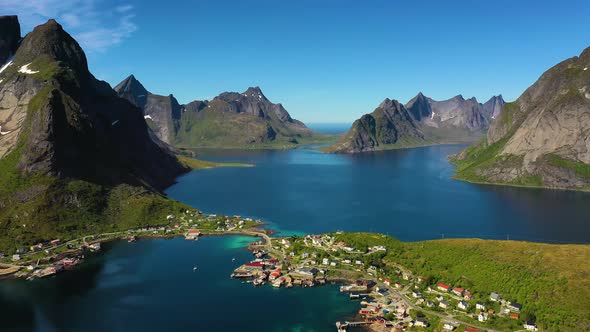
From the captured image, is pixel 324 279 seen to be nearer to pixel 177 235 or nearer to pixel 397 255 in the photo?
pixel 397 255

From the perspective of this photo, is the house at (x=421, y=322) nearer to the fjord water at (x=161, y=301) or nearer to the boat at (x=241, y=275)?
the fjord water at (x=161, y=301)

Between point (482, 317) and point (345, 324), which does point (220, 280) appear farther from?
point (482, 317)

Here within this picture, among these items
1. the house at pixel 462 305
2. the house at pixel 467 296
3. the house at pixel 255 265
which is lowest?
the house at pixel 462 305

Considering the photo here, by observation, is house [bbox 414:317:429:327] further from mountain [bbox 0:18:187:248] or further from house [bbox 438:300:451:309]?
mountain [bbox 0:18:187:248]

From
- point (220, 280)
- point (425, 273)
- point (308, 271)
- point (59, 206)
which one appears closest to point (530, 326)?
point (425, 273)

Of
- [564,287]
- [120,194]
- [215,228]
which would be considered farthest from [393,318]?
[120,194]

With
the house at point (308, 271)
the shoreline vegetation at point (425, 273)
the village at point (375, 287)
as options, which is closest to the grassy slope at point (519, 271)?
the shoreline vegetation at point (425, 273)
